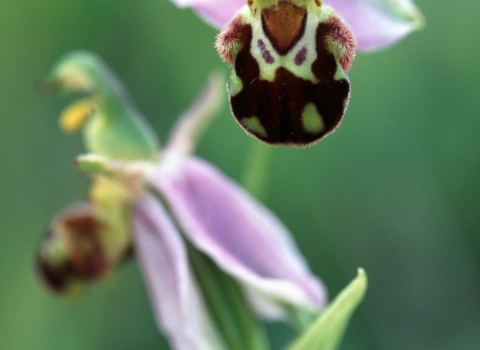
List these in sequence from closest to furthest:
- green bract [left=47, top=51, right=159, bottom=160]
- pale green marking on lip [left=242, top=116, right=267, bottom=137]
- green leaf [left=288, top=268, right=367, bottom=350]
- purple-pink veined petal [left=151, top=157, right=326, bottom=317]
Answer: pale green marking on lip [left=242, top=116, right=267, bottom=137] < green leaf [left=288, top=268, right=367, bottom=350] < purple-pink veined petal [left=151, top=157, right=326, bottom=317] < green bract [left=47, top=51, right=159, bottom=160]

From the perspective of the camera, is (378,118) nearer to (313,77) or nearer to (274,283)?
(274,283)

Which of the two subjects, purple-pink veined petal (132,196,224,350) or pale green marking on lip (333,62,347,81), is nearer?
pale green marking on lip (333,62,347,81)

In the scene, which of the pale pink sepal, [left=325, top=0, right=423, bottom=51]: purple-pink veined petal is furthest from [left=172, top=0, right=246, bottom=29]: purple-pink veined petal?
[left=325, top=0, right=423, bottom=51]: purple-pink veined petal

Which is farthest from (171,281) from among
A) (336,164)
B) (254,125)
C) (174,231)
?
(336,164)

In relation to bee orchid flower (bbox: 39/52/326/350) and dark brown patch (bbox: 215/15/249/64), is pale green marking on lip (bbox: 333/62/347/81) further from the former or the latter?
bee orchid flower (bbox: 39/52/326/350)

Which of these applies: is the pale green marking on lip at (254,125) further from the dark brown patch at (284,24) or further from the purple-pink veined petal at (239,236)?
Answer: the purple-pink veined petal at (239,236)

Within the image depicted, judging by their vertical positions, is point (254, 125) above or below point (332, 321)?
above

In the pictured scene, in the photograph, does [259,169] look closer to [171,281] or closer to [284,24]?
[171,281]
